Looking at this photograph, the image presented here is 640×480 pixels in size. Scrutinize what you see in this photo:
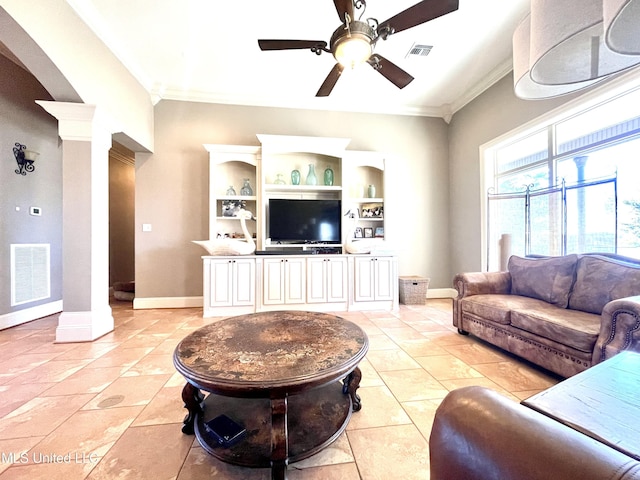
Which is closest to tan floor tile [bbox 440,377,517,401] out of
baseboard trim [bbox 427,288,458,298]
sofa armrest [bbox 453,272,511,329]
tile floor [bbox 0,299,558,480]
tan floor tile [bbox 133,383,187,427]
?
tile floor [bbox 0,299,558,480]

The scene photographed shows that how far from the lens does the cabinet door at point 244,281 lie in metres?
3.48

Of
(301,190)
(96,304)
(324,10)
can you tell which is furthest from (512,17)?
(96,304)

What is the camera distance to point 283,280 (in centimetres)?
358

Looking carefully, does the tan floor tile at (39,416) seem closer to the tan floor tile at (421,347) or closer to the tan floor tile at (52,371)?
the tan floor tile at (52,371)

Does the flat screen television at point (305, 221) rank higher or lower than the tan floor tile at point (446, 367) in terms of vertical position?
higher

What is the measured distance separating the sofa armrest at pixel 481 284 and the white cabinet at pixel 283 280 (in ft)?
6.38

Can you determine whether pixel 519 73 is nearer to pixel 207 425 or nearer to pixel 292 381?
pixel 292 381

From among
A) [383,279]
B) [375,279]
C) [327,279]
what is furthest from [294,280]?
[383,279]

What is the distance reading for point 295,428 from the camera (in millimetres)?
1304

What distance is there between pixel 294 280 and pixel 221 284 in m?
0.98

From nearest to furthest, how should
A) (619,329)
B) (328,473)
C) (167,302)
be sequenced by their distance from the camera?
1. (328,473)
2. (619,329)
3. (167,302)

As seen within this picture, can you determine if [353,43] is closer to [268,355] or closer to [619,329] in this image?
Answer: [268,355]

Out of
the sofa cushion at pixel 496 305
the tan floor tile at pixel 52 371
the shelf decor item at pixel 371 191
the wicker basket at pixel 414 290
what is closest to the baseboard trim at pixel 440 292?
the wicker basket at pixel 414 290

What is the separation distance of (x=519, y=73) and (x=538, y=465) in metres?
1.12
